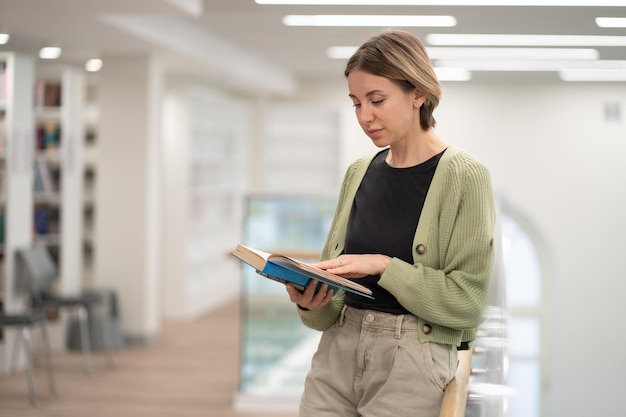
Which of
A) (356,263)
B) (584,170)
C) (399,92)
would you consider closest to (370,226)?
(356,263)

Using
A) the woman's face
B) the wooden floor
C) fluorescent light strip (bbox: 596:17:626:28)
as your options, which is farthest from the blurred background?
the woman's face

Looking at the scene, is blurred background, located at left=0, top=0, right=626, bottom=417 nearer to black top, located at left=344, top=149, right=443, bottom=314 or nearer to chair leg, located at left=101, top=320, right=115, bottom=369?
chair leg, located at left=101, top=320, right=115, bottom=369

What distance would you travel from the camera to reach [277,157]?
491 inches

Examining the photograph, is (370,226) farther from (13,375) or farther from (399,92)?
(13,375)

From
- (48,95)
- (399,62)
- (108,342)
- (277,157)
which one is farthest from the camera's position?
(277,157)

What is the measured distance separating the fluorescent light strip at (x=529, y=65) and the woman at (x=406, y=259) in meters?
1.35

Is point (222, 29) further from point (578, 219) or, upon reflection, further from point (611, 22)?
point (611, 22)

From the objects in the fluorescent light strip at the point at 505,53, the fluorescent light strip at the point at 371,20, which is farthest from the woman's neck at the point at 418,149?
the fluorescent light strip at the point at 371,20

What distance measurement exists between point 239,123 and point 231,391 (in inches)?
253

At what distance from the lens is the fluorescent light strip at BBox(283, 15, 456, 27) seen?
4.02 metres

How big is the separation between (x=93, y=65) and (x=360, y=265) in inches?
287

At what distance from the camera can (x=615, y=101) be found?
303 cm

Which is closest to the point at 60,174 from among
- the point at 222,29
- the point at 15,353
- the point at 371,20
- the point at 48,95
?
the point at 48,95

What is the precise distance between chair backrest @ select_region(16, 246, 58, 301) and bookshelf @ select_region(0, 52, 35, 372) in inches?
3.7
